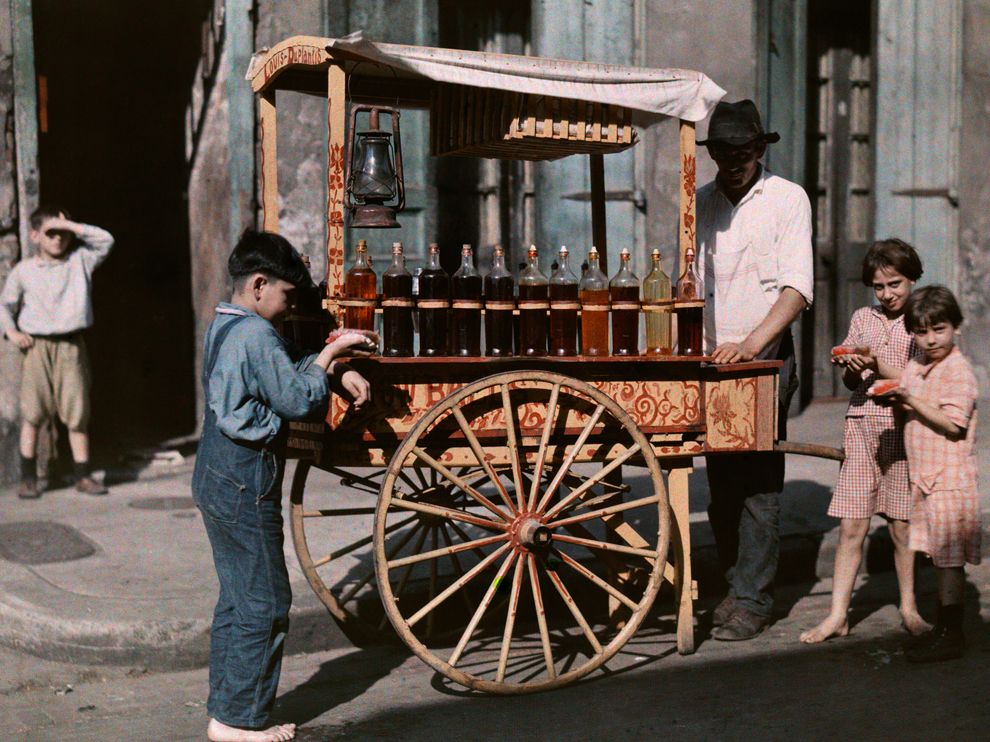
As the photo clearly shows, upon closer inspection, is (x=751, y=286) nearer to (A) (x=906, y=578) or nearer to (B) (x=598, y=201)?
(B) (x=598, y=201)

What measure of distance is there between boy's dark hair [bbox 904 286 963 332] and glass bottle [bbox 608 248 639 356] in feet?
3.33

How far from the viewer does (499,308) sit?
4.39 m

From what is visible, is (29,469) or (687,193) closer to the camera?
(687,193)

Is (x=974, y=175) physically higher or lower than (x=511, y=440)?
higher

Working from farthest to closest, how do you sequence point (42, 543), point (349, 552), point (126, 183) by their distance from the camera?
point (126, 183), point (42, 543), point (349, 552)

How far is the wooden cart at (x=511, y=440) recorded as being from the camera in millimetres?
4188

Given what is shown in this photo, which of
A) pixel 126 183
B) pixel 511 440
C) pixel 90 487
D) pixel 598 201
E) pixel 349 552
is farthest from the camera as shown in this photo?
pixel 126 183

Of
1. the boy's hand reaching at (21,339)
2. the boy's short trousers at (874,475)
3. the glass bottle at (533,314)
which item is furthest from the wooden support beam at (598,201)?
the boy's hand reaching at (21,339)

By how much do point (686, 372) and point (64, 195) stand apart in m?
7.28

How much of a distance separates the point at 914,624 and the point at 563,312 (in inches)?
74.4

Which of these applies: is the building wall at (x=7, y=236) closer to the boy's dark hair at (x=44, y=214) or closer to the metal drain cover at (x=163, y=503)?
the boy's dark hair at (x=44, y=214)

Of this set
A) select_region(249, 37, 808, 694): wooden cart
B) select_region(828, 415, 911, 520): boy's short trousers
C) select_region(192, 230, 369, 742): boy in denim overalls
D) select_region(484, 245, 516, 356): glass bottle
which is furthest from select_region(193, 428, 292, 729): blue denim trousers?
select_region(828, 415, 911, 520): boy's short trousers

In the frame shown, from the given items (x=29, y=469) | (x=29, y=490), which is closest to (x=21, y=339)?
(x=29, y=469)

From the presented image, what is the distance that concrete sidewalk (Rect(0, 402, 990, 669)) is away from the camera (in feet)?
15.6
